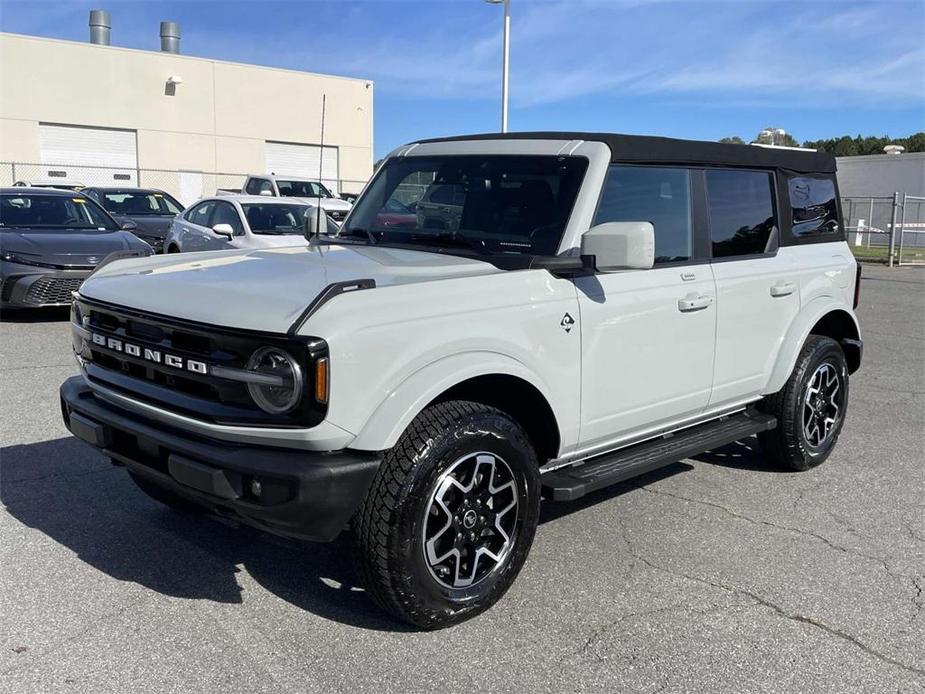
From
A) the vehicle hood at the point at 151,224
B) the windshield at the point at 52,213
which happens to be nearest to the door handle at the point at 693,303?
the windshield at the point at 52,213

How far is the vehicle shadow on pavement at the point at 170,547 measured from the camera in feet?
12.1

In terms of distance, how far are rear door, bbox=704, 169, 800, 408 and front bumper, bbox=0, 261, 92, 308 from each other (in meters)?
7.70

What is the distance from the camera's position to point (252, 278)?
3523 mm

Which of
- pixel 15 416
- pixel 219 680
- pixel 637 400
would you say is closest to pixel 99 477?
pixel 15 416

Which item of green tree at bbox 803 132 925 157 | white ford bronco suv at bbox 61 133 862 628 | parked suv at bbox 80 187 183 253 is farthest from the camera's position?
green tree at bbox 803 132 925 157

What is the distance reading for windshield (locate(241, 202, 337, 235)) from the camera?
12.2m

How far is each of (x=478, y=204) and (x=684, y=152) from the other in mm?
1172

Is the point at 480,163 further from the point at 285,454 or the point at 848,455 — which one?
the point at 848,455

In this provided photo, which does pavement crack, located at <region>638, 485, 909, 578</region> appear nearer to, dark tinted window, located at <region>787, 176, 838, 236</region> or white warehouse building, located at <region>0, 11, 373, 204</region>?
dark tinted window, located at <region>787, 176, 838, 236</region>

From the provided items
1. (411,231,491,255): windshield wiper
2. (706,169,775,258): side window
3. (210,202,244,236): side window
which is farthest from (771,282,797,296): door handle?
(210,202,244,236): side window

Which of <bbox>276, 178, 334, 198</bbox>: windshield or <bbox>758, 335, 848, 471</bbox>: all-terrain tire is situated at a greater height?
<bbox>276, 178, 334, 198</bbox>: windshield

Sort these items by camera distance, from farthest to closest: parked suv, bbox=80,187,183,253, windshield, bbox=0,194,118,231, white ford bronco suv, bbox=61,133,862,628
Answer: parked suv, bbox=80,187,183,253 → windshield, bbox=0,194,118,231 → white ford bronco suv, bbox=61,133,862,628

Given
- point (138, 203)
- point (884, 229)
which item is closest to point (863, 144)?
point (884, 229)

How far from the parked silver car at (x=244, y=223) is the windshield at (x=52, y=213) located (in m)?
1.50
